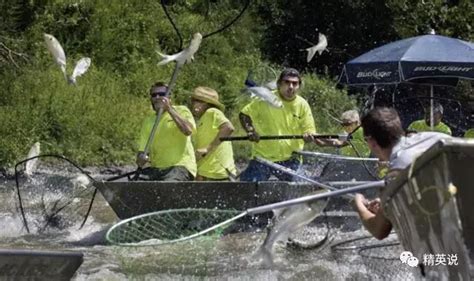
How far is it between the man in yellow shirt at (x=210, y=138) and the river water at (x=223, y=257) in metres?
1.02

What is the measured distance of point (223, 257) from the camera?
9.72m

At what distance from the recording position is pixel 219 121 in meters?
11.1

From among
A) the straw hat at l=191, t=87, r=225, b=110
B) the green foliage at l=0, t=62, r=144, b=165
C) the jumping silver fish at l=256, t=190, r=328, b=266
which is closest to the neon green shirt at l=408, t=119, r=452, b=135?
the straw hat at l=191, t=87, r=225, b=110

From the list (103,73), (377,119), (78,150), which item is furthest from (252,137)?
(103,73)

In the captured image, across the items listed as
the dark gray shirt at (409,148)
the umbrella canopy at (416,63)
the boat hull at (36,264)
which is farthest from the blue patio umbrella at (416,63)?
the dark gray shirt at (409,148)

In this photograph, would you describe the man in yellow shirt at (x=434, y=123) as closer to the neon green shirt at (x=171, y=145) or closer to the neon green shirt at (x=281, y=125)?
the neon green shirt at (x=281, y=125)

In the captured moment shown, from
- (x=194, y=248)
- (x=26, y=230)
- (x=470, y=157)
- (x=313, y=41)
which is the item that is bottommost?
(x=313, y=41)

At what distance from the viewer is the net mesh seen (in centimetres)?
668

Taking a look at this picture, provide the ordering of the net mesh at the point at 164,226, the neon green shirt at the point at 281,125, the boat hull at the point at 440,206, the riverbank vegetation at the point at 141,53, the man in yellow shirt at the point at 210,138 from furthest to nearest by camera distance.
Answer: the riverbank vegetation at the point at 141,53, the neon green shirt at the point at 281,125, the man in yellow shirt at the point at 210,138, the net mesh at the point at 164,226, the boat hull at the point at 440,206

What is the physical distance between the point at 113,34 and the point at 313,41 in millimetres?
5923

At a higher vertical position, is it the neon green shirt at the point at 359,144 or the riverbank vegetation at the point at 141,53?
the neon green shirt at the point at 359,144

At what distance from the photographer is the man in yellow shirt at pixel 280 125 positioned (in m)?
11.2

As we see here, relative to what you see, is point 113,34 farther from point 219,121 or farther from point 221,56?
point 219,121

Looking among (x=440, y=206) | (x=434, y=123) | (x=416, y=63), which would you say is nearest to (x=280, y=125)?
(x=434, y=123)
